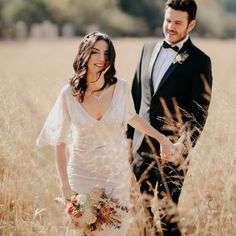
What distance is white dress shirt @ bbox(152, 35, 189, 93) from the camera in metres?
4.00

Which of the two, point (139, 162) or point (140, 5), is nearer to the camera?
point (139, 162)

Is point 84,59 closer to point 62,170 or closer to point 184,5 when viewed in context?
point 62,170

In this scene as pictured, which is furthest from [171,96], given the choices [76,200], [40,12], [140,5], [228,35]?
[228,35]

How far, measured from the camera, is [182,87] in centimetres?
400

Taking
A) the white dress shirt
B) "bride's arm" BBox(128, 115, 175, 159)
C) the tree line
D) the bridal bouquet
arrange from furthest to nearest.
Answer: the tree line
the white dress shirt
"bride's arm" BBox(128, 115, 175, 159)
the bridal bouquet

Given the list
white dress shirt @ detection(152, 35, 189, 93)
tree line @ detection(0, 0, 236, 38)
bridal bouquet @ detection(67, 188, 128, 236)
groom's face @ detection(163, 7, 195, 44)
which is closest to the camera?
bridal bouquet @ detection(67, 188, 128, 236)

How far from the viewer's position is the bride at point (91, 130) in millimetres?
3389

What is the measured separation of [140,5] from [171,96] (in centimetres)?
4436

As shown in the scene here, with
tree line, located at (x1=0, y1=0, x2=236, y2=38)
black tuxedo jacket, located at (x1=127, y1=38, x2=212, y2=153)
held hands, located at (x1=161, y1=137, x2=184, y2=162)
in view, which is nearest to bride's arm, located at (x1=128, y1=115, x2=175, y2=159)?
held hands, located at (x1=161, y1=137, x2=184, y2=162)

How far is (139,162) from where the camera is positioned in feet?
13.3

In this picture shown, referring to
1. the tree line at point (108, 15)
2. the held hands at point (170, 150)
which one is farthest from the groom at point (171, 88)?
the tree line at point (108, 15)

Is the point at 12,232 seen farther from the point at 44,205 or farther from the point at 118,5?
the point at 118,5

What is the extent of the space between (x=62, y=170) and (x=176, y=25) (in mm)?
1213

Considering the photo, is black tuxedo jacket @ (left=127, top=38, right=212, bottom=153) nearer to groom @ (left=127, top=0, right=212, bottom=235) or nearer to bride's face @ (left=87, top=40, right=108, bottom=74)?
groom @ (left=127, top=0, right=212, bottom=235)
